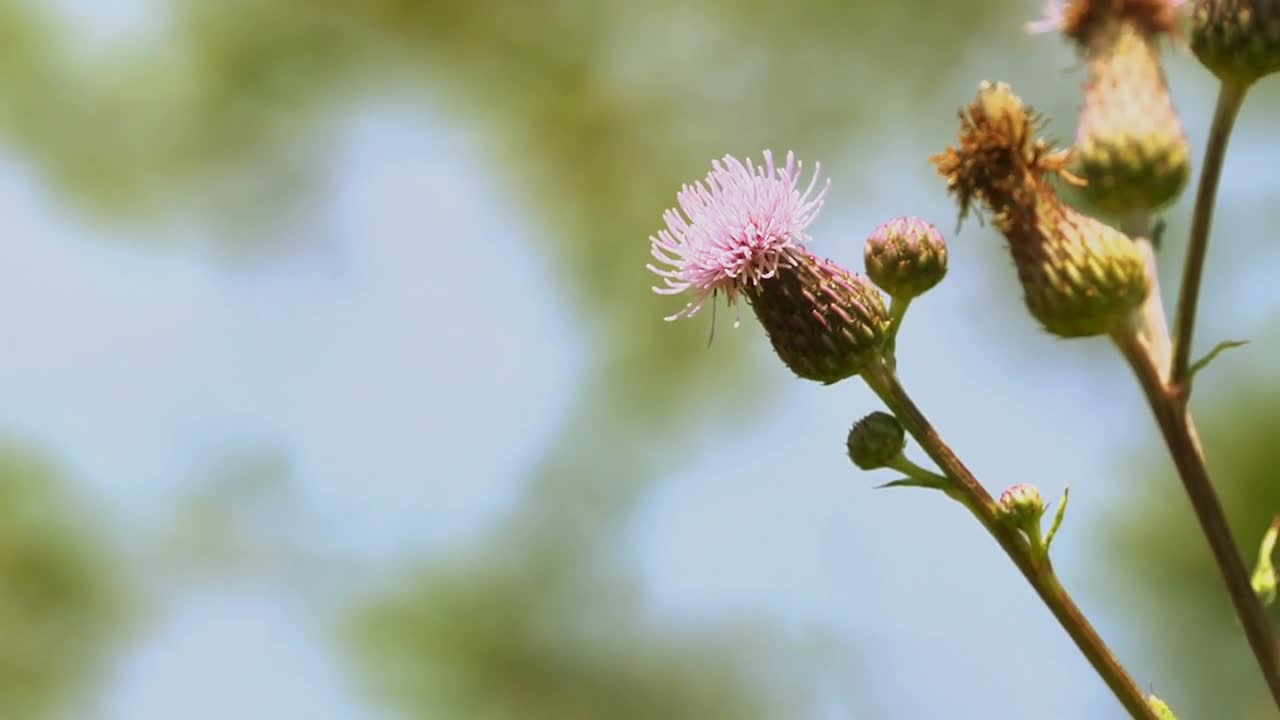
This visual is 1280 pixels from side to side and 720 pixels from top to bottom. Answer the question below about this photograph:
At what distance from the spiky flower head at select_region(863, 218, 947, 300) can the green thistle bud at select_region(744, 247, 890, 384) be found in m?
0.04

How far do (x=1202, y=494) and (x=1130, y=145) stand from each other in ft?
1.45

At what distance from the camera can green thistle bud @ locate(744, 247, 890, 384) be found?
5.08ft

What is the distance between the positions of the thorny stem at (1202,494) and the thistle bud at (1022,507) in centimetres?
14

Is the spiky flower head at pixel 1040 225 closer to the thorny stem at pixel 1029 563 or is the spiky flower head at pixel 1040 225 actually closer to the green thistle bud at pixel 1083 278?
the green thistle bud at pixel 1083 278

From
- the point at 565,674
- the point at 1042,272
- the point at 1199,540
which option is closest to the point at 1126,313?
the point at 1042,272

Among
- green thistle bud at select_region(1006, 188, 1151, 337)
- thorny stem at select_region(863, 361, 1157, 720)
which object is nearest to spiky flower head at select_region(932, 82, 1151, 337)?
green thistle bud at select_region(1006, 188, 1151, 337)

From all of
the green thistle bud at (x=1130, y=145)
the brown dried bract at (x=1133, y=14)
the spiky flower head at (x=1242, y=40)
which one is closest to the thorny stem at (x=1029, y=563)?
the green thistle bud at (x=1130, y=145)

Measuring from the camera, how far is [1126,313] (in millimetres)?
1325

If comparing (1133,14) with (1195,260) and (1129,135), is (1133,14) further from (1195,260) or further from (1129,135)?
(1195,260)

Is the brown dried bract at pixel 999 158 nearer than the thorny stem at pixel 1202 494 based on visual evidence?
No

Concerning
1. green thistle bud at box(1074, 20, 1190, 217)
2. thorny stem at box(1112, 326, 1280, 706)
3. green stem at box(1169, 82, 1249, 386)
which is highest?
green thistle bud at box(1074, 20, 1190, 217)

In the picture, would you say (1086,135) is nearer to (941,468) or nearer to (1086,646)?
(941,468)

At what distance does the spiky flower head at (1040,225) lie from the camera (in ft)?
4.38

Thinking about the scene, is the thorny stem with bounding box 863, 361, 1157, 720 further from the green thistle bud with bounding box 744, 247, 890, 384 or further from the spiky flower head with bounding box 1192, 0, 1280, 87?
the spiky flower head with bounding box 1192, 0, 1280, 87
